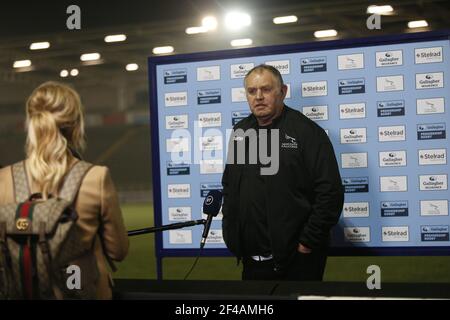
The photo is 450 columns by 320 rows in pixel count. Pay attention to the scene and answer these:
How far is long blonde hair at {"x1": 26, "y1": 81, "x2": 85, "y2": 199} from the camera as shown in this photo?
Result: 2041 mm

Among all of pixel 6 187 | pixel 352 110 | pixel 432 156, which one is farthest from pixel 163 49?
pixel 6 187

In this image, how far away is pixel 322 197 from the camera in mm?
3186

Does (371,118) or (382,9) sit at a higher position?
(382,9)

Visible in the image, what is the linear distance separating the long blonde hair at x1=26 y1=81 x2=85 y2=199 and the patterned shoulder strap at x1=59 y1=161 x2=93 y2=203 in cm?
2

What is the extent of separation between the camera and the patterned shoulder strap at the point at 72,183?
2.04m

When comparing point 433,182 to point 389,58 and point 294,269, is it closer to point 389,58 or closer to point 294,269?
point 389,58

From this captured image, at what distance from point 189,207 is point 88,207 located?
6.76ft

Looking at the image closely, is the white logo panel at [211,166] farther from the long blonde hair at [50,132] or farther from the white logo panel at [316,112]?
the long blonde hair at [50,132]

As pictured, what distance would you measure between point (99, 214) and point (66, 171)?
7.7 inches

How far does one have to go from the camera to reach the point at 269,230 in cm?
325

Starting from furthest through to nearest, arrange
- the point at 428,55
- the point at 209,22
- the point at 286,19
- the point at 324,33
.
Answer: the point at 324,33
the point at 286,19
the point at 209,22
the point at 428,55

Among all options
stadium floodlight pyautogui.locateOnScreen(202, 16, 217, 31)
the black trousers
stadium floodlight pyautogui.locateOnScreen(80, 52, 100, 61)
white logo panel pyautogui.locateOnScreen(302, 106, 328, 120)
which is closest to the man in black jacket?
the black trousers

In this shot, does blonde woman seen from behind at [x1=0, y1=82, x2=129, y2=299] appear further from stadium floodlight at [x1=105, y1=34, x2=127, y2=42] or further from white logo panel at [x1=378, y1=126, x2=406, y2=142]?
stadium floodlight at [x1=105, y1=34, x2=127, y2=42]

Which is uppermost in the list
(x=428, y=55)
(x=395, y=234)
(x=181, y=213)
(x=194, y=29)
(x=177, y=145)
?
(x=194, y=29)
